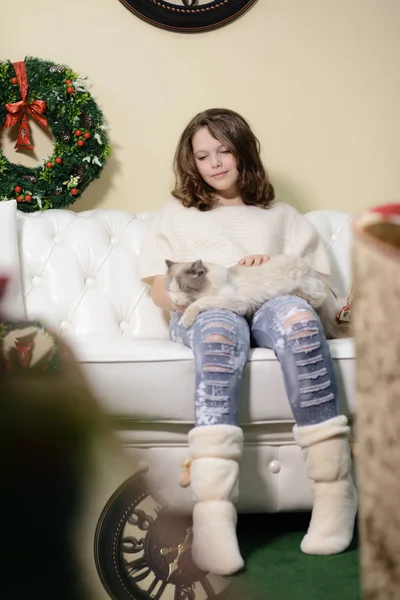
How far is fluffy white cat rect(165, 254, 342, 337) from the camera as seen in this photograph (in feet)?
6.37

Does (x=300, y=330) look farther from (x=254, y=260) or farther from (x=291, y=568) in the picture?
(x=291, y=568)

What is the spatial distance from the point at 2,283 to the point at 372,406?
13.5 inches

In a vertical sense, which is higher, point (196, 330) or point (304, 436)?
point (196, 330)

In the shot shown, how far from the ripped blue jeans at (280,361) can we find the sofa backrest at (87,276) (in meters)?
0.69

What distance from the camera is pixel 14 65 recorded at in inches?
107

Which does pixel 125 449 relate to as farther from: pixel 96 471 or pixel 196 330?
pixel 196 330

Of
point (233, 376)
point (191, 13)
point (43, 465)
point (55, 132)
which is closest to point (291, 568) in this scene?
point (233, 376)

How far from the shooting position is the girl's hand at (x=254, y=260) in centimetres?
211

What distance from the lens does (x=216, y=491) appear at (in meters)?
1.59

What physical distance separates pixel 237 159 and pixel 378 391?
1.83 metres

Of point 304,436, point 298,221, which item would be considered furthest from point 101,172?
point 304,436

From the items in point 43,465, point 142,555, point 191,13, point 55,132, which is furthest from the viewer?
→ point 191,13

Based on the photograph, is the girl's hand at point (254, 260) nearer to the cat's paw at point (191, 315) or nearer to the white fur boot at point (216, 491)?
the cat's paw at point (191, 315)

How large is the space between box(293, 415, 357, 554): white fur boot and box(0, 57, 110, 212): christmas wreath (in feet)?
4.96
